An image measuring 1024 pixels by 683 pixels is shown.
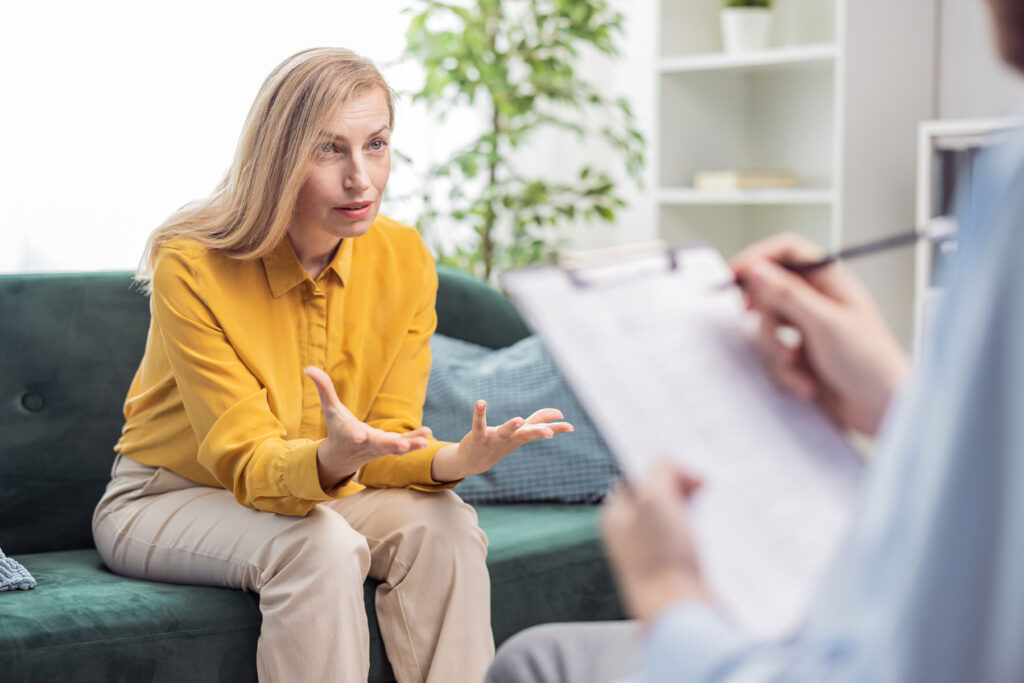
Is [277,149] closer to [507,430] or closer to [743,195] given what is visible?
[507,430]

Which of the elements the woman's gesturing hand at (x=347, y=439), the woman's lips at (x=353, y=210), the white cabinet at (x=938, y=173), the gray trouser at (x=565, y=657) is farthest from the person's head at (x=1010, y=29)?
the white cabinet at (x=938, y=173)

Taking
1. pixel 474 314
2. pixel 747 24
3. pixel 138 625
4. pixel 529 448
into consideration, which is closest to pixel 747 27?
pixel 747 24

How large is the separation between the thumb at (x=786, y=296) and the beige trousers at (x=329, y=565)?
0.91 meters

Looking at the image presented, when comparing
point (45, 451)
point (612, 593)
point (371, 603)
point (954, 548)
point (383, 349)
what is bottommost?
point (612, 593)

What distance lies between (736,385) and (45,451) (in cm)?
151

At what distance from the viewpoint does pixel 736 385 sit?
58 centimetres

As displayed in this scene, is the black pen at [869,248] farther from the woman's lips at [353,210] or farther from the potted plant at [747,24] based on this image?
the potted plant at [747,24]

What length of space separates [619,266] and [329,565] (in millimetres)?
859

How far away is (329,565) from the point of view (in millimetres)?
1375

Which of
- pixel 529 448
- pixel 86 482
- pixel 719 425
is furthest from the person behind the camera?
pixel 529 448

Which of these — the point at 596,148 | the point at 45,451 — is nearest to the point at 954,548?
the point at 45,451

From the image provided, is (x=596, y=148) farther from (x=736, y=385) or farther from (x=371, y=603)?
(x=736, y=385)

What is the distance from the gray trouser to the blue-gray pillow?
90 centimetres

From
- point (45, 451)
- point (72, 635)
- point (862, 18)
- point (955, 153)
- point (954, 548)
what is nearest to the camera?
point (954, 548)
